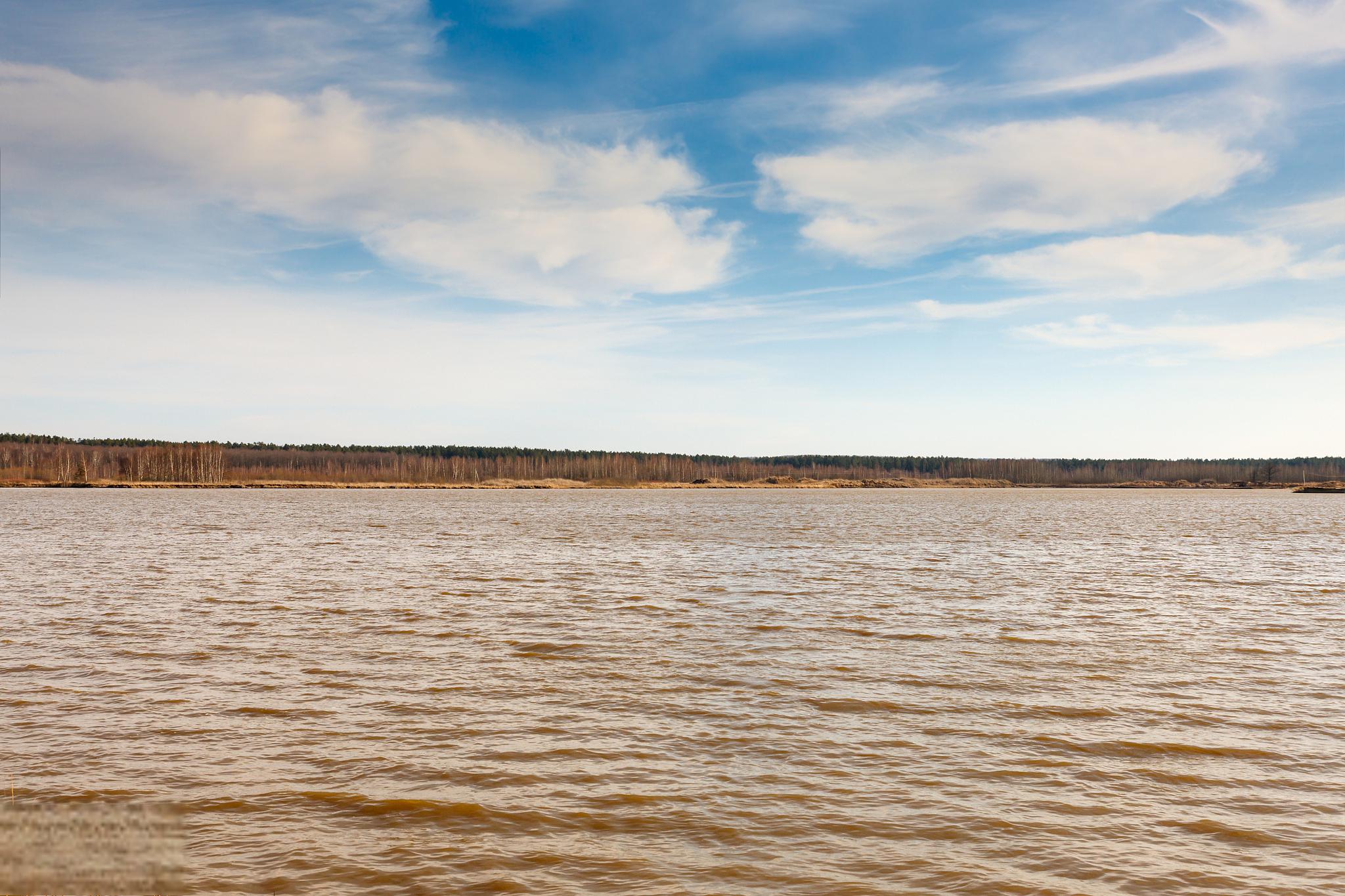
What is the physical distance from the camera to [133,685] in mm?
13281

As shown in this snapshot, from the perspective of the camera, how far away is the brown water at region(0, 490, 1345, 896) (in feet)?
25.1

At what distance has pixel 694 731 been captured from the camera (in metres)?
11.3

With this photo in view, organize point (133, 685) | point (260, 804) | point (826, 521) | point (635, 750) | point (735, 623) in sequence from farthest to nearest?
point (826, 521), point (735, 623), point (133, 685), point (635, 750), point (260, 804)

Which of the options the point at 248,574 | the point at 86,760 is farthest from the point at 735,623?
the point at 248,574

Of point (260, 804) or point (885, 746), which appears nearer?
point (260, 804)

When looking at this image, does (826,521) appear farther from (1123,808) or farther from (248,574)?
(1123,808)

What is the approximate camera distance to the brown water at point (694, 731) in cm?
766

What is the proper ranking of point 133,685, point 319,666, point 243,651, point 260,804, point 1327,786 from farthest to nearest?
point 243,651 < point 319,666 < point 133,685 < point 1327,786 < point 260,804

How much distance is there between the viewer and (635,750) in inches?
411

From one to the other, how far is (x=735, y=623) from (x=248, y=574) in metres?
17.2

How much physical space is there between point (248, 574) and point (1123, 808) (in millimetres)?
26616

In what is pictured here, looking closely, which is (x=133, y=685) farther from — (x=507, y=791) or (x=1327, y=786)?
(x=1327, y=786)

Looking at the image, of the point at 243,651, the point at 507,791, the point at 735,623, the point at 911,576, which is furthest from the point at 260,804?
the point at 911,576

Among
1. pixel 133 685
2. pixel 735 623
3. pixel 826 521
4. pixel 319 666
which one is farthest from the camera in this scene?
pixel 826 521
